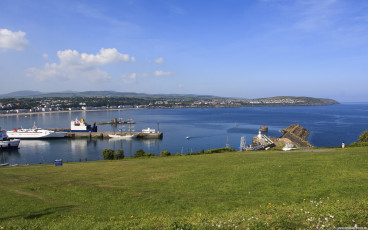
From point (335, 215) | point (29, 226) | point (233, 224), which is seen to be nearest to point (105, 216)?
point (29, 226)

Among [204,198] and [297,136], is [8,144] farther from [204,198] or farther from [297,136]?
[297,136]

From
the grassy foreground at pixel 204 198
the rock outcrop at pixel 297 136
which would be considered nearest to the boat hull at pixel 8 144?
the grassy foreground at pixel 204 198

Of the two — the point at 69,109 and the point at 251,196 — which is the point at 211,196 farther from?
the point at 69,109

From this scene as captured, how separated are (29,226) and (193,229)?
16.7 feet

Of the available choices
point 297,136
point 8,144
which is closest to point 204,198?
point 8,144

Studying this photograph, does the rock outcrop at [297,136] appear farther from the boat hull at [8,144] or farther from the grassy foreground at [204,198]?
the boat hull at [8,144]

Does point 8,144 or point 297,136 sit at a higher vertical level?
point 297,136

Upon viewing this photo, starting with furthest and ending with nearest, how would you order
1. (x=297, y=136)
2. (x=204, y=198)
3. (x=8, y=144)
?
(x=297, y=136)
(x=8, y=144)
(x=204, y=198)

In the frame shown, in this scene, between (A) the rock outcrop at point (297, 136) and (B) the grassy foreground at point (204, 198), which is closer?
(B) the grassy foreground at point (204, 198)

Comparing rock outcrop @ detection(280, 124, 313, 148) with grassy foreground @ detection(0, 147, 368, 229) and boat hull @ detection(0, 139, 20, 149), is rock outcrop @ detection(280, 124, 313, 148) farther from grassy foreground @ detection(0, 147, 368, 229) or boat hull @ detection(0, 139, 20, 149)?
boat hull @ detection(0, 139, 20, 149)

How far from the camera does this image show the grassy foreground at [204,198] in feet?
22.8

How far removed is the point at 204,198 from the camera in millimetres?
10359

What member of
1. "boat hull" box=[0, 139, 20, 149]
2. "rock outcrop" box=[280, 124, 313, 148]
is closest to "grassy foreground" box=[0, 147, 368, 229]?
"rock outcrop" box=[280, 124, 313, 148]

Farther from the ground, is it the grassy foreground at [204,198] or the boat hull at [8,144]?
the grassy foreground at [204,198]
